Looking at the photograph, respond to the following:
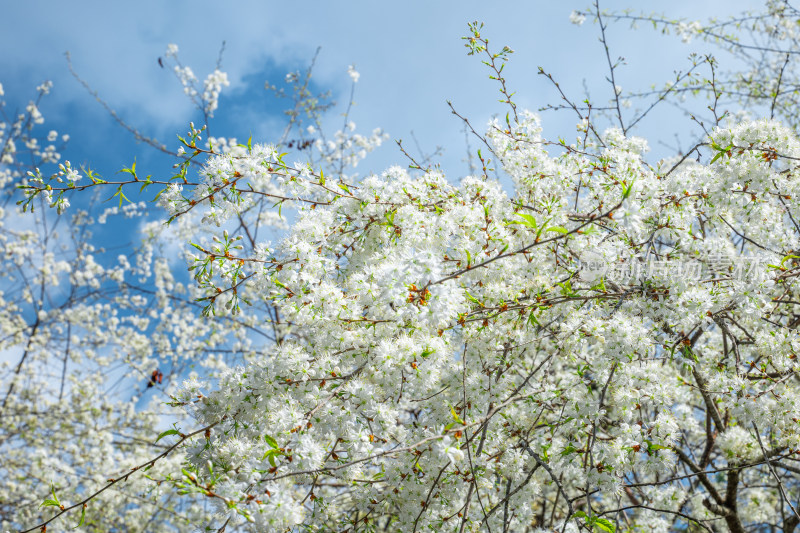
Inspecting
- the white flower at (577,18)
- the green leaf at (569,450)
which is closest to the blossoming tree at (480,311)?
the green leaf at (569,450)

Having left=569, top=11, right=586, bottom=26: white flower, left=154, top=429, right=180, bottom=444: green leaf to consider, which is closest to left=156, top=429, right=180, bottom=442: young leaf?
left=154, top=429, right=180, bottom=444: green leaf

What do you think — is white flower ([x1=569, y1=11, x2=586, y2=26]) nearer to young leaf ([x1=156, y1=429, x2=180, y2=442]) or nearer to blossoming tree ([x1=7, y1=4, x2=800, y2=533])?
blossoming tree ([x1=7, y1=4, x2=800, y2=533])

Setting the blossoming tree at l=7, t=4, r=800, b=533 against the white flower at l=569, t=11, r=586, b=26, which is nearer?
the blossoming tree at l=7, t=4, r=800, b=533

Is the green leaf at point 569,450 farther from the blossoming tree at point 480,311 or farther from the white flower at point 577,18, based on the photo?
the white flower at point 577,18

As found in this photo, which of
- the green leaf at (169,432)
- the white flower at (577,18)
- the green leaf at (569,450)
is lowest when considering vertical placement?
the green leaf at (169,432)

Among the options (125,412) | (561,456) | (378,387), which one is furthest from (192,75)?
(561,456)

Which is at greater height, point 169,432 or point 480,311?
point 480,311

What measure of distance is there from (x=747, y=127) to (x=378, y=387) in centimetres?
274

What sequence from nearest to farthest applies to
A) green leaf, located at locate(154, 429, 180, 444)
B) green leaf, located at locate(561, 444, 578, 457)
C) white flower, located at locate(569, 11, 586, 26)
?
green leaf, located at locate(154, 429, 180, 444) → green leaf, located at locate(561, 444, 578, 457) → white flower, located at locate(569, 11, 586, 26)

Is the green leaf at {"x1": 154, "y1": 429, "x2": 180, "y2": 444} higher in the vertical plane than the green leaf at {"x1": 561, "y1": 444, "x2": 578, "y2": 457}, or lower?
lower

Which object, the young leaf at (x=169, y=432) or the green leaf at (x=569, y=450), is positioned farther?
the green leaf at (x=569, y=450)

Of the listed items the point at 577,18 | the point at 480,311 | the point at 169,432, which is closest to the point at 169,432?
the point at 169,432

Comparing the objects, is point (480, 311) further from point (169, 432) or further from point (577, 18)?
point (577, 18)

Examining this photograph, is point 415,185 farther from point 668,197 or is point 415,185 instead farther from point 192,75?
point 192,75
